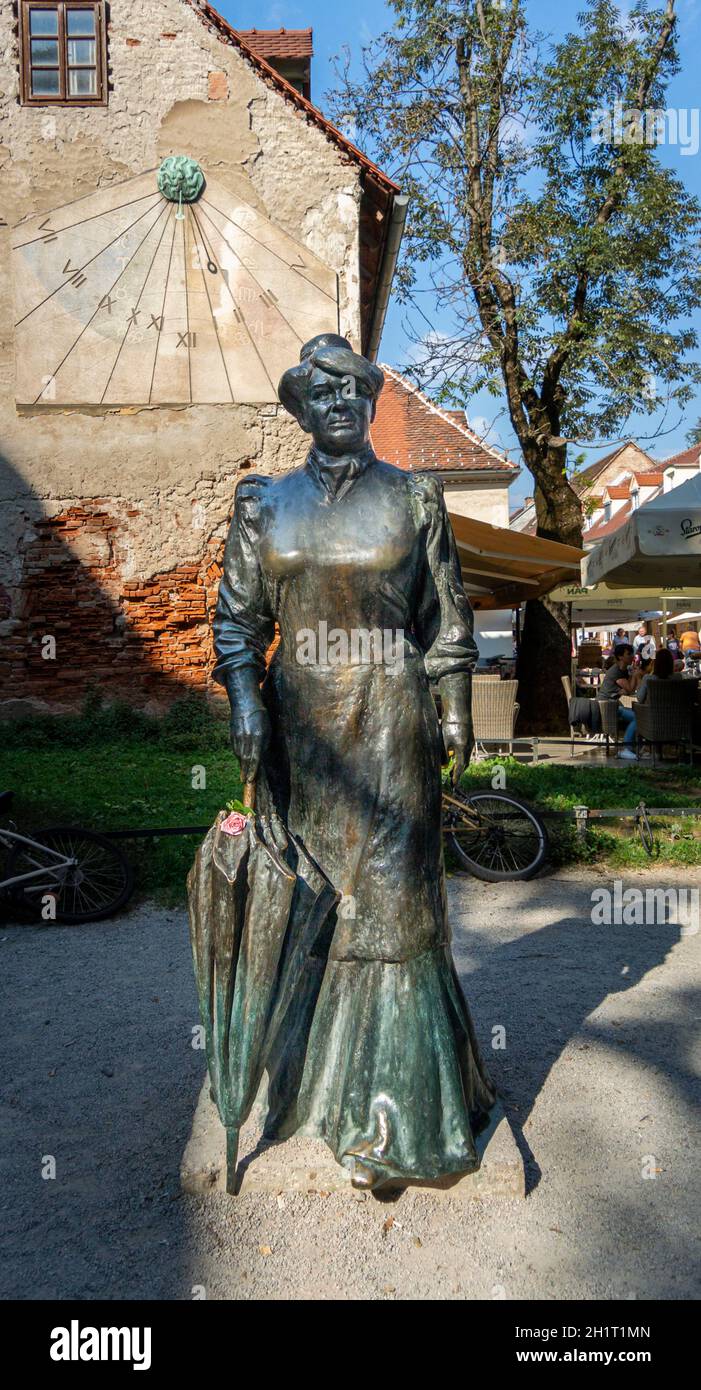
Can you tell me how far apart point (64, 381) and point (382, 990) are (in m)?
10.4

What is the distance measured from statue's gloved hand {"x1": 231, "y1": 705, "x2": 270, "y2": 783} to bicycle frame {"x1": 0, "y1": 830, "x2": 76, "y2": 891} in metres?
3.46

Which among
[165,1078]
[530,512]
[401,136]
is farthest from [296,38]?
[530,512]

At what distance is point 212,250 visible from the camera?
11656mm

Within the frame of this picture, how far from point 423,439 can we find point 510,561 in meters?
16.9

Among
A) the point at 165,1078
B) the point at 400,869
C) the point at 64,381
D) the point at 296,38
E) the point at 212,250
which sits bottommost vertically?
the point at 165,1078

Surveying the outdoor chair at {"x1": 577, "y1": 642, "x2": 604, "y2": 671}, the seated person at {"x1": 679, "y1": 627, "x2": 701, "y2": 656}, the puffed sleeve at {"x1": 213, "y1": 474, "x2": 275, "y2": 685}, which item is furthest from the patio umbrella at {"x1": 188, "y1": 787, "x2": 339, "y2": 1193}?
the outdoor chair at {"x1": 577, "y1": 642, "x2": 604, "y2": 671}

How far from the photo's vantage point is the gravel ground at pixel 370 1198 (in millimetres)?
2434

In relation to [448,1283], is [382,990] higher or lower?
higher

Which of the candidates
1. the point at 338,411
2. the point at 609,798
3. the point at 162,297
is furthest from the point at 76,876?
the point at 162,297

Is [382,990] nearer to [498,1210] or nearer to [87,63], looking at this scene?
[498,1210]

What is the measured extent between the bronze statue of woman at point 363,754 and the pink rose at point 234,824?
5.3 inches

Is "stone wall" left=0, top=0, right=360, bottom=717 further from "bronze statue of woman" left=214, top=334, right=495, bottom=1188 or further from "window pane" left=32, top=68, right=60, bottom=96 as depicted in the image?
"bronze statue of woman" left=214, top=334, right=495, bottom=1188

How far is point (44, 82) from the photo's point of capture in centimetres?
1169

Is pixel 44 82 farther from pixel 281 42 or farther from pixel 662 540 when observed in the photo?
pixel 662 540
